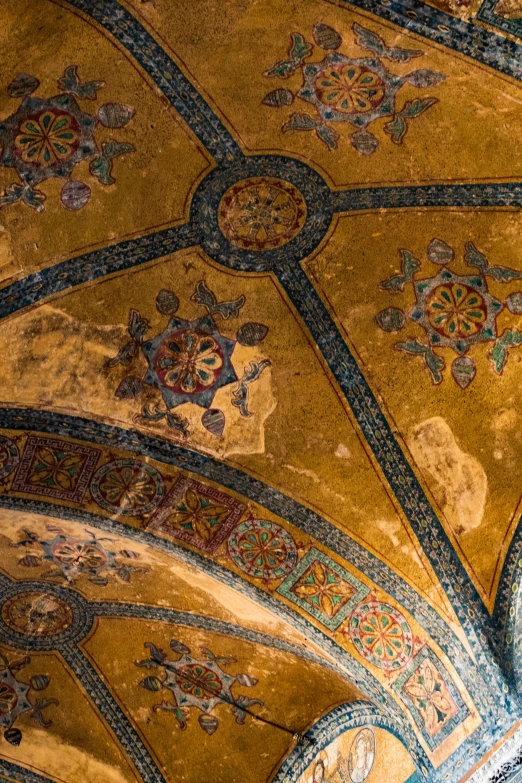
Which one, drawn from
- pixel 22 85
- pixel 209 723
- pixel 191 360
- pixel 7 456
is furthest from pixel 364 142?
pixel 209 723

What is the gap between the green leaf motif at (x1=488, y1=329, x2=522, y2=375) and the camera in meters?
6.67

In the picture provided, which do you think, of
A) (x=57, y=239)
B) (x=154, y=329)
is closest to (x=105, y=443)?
(x=154, y=329)

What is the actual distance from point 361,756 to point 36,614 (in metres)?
3.44

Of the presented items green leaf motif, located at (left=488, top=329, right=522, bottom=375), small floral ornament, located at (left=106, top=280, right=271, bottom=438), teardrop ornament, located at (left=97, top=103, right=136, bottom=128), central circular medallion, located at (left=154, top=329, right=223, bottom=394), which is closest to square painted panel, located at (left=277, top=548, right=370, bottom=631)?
small floral ornament, located at (left=106, top=280, right=271, bottom=438)

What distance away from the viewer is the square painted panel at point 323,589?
23.3ft

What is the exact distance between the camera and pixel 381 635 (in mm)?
7090

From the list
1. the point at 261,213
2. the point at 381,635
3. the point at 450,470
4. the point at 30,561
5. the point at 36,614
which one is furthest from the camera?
the point at 36,614

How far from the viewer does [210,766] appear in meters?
8.86

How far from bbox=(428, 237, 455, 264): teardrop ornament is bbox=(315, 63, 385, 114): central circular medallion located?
1.14 meters

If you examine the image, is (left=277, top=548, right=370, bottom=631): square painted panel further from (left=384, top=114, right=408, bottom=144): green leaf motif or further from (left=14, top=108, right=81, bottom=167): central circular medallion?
(left=14, top=108, right=81, bottom=167): central circular medallion

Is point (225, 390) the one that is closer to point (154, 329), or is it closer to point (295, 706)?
point (154, 329)

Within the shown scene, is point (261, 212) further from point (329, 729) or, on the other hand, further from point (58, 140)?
point (329, 729)

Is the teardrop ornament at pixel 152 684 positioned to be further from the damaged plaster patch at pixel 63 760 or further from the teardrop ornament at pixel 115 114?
the teardrop ornament at pixel 115 114

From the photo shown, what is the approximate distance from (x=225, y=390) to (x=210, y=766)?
170 inches
